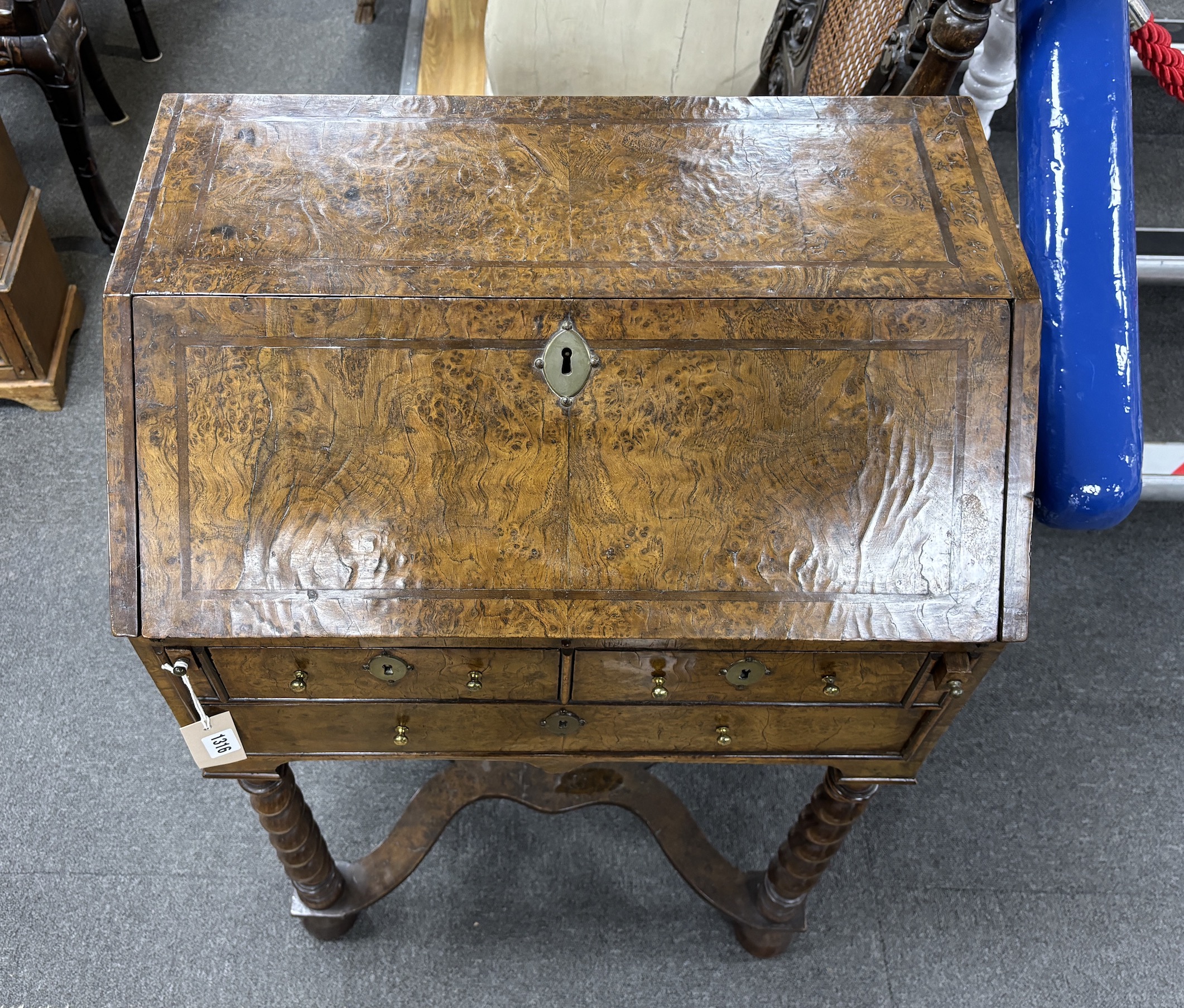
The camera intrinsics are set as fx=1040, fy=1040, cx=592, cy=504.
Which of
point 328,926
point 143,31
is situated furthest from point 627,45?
point 143,31

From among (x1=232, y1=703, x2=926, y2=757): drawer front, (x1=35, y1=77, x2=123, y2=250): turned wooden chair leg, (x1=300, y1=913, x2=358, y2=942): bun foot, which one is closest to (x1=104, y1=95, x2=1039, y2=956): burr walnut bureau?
(x1=232, y1=703, x2=926, y2=757): drawer front

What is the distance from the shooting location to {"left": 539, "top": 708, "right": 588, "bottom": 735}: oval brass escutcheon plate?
3.77 feet

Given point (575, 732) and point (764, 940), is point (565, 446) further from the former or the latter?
point (764, 940)

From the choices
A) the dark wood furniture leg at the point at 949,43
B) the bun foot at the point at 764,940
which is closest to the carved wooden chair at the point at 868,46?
the dark wood furniture leg at the point at 949,43

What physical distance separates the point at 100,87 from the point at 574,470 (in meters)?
2.37

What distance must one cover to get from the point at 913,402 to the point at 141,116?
2.56 m

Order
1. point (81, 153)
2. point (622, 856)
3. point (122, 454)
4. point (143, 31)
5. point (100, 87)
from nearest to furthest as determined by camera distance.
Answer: point (122, 454), point (622, 856), point (81, 153), point (100, 87), point (143, 31)

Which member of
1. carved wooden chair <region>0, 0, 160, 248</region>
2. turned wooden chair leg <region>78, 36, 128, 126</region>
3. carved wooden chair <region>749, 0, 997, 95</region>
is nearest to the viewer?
carved wooden chair <region>749, 0, 997, 95</region>

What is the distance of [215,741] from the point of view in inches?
45.2

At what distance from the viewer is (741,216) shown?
42.3 inches

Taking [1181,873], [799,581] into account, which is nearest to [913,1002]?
[1181,873]

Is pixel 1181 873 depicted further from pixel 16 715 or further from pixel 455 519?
pixel 16 715

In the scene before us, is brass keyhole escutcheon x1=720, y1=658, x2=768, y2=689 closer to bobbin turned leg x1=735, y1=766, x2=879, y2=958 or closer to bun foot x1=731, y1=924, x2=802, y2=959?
bobbin turned leg x1=735, y1=766, x2=879, y2=958

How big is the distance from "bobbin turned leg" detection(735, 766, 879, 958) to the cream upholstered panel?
3.54 feet
